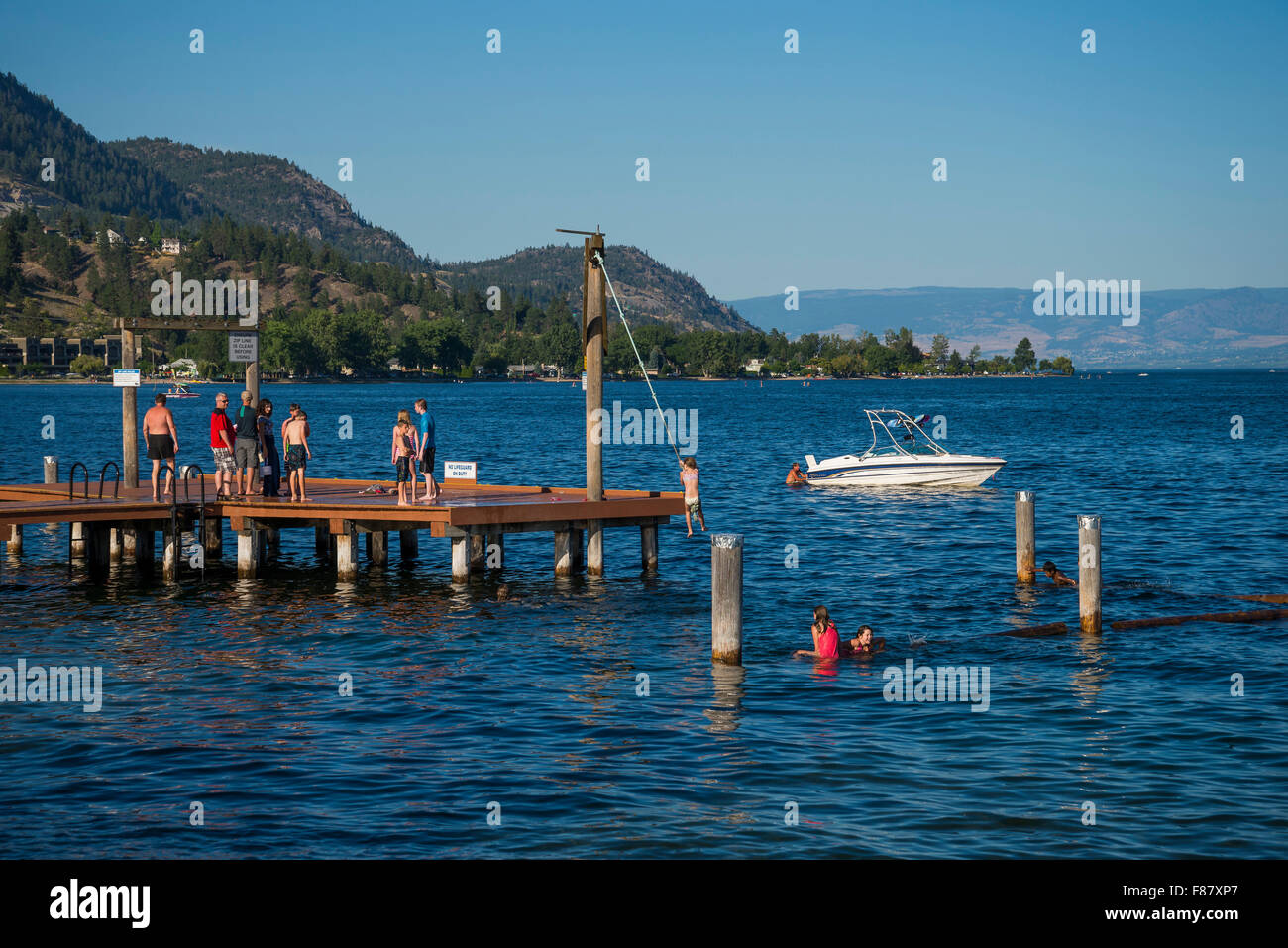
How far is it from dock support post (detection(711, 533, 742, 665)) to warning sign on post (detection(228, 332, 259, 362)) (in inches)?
547

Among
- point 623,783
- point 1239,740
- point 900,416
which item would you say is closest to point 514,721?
point 623,783

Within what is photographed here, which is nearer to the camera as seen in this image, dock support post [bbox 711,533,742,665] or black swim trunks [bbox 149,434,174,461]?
dock support post [bbox 711,533,742,665]

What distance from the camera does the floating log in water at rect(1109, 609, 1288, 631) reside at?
2308cm

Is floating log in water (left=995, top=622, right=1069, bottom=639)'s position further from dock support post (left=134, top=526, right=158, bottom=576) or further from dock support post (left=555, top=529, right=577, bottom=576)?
dock support post (left=134, top=526, right=158, bottom=576)

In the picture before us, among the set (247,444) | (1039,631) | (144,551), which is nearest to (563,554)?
(247,444)

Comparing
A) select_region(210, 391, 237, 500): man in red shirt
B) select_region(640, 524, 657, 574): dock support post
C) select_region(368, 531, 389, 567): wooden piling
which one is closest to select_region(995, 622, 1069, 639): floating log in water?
select_region(640, 524, 657, 574): dock support post

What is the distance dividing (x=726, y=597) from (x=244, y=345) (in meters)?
14.8

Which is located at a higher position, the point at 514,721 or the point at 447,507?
the point at 447,507

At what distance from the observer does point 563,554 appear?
2791 cm

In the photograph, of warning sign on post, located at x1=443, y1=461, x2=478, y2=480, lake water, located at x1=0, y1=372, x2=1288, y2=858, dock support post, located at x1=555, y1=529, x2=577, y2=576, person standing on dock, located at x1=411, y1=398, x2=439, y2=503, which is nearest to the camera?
lake water, located at x1=0, y1=372, x2=1288, y2=858
